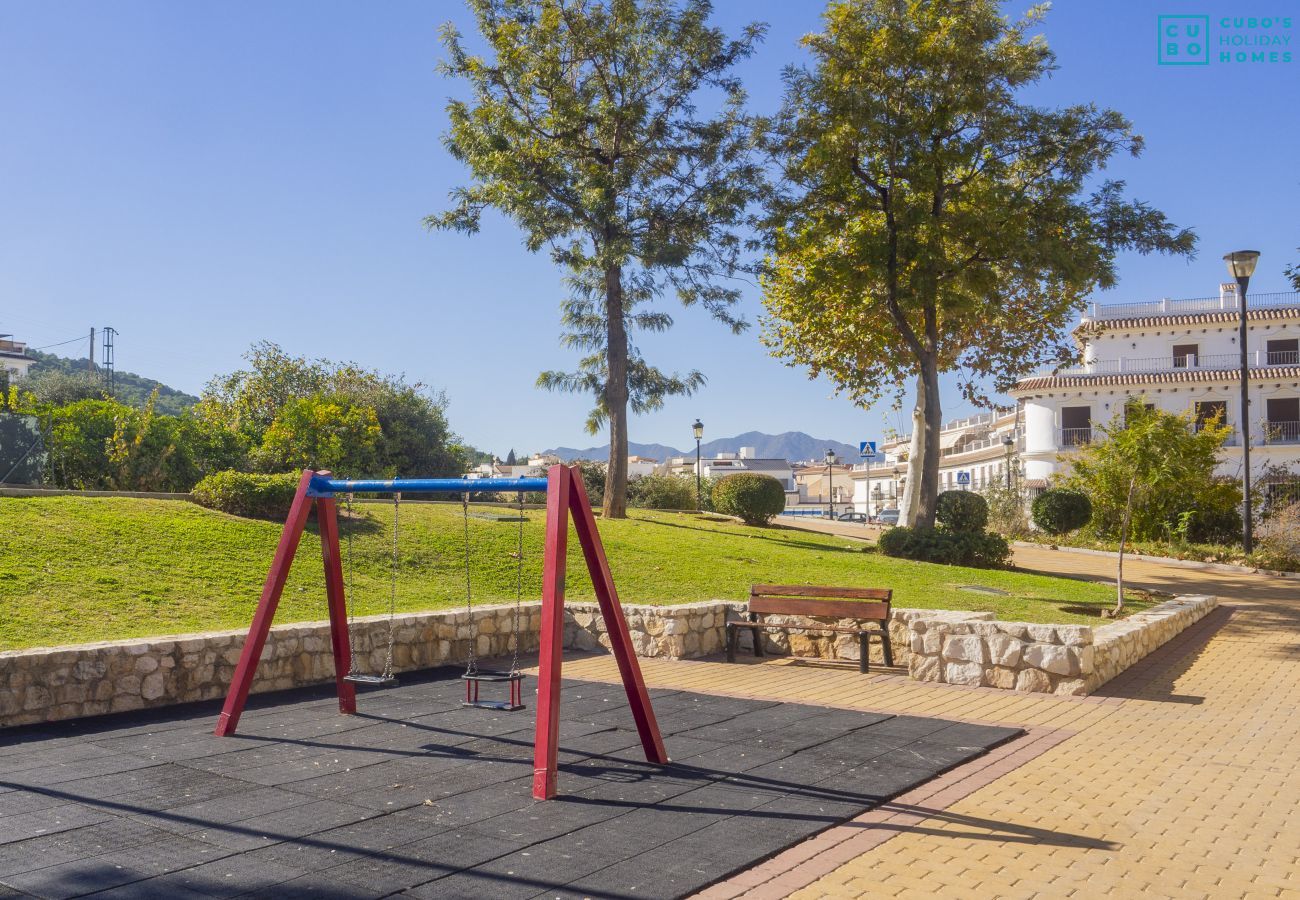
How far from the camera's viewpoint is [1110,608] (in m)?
14.6

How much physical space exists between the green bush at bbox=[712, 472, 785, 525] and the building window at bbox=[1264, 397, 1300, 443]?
105 feet

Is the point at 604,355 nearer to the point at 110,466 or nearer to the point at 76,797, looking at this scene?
the point at 110,466

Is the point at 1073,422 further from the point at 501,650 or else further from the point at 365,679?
the point at 365,679

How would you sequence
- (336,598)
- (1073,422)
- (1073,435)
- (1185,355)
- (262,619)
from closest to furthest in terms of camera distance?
(262,619)
(336,598)
(1073,435)
(1185,355)
(1073,422)

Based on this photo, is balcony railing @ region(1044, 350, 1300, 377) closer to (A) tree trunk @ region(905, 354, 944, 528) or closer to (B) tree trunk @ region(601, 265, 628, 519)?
(A) tree trunk @ region(905, 354, 944, 528)

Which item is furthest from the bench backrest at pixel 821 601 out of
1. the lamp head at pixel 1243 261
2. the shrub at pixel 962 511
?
the lamp head at pixel 1243 261

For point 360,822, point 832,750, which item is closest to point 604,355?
point 832,750

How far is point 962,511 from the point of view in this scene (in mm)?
22328

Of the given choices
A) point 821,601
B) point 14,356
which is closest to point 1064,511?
point 821,601

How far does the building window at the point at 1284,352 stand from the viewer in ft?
163

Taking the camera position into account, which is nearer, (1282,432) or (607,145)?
(607,145)

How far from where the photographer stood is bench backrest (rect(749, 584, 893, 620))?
10578 mm

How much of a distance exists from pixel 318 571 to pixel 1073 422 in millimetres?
46021

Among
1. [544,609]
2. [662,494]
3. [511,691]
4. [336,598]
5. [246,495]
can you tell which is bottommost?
[511,691]
